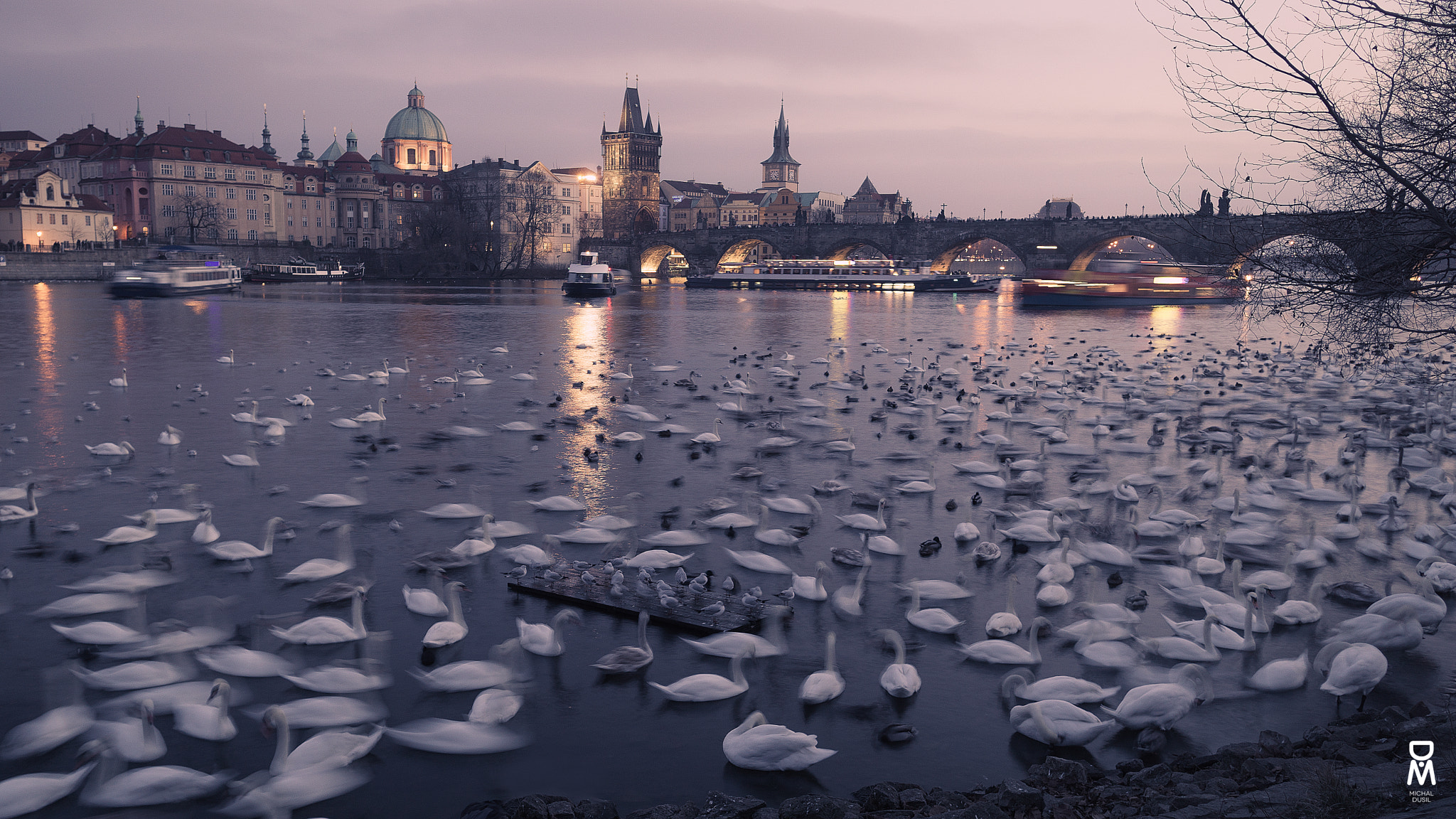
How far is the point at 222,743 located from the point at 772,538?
468 cm

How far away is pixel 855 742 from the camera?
550 cm

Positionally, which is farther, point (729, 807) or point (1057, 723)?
point (1057, 723)

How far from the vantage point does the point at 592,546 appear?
29.0ft

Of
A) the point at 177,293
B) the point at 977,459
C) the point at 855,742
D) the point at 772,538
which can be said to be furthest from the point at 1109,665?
the point at 177,293

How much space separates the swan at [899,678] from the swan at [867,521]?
9.94 feet

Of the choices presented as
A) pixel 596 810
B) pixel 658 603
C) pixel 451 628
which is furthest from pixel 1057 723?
pixel 451 628

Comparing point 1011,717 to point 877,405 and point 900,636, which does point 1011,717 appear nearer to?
point 900,636

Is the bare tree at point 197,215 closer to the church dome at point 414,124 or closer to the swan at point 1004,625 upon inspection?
the church dome at point 414,124

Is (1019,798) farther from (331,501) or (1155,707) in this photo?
(331,501)

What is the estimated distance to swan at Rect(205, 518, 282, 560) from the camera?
8078 mm

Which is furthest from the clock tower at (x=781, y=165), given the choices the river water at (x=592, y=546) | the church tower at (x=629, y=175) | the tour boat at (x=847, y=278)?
the river water at (x=592, y=546)

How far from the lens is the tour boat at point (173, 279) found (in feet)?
187

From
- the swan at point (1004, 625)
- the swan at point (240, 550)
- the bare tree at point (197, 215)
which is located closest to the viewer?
the swan at point (1004, 625)

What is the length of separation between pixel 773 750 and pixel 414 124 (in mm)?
150778
